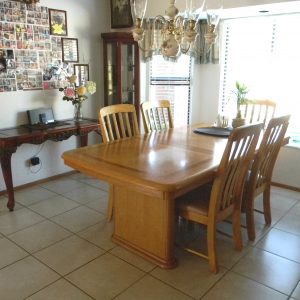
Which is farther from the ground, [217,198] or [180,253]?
[217,198]

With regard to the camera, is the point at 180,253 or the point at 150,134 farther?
the point at 150,134

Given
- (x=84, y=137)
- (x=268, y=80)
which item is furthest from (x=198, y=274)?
(x=268, y=80)

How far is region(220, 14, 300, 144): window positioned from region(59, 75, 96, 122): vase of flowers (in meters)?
1.82

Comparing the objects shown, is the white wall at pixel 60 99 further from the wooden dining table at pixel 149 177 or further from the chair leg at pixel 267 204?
the chair leg at pixel 267 204

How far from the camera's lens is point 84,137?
4012mm

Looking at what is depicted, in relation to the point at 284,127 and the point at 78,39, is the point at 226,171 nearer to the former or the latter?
the point at 284,127

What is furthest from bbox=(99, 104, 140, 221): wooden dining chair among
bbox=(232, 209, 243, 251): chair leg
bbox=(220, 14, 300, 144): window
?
bbox=(220, 14, 300, 144): window

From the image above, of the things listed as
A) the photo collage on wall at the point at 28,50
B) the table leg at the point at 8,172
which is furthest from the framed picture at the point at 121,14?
the table leg at the point at 8,172

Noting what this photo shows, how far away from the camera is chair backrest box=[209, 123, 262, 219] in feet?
6.37

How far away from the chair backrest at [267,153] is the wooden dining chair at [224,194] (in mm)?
234

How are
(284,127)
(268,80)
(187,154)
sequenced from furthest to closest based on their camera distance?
(268,80), (284,127), (187,154)

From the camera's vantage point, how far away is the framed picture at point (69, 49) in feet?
12.3

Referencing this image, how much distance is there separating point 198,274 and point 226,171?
2.42 feet

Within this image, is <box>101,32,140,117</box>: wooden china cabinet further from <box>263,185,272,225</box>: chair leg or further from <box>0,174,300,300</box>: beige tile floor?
<box>263,185,272,225</box>: chair leg
